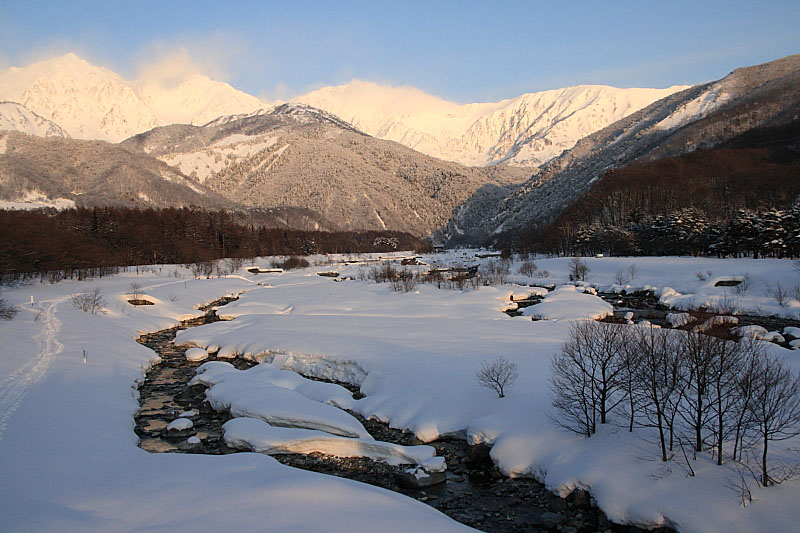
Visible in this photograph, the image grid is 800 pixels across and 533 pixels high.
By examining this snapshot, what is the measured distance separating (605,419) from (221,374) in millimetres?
16460

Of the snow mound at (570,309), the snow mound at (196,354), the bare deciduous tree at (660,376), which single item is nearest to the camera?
the bare deciduous tree at (660,376)

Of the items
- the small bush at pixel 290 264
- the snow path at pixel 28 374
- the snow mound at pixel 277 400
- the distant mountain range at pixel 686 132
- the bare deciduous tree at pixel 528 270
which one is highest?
the distant mountain range at pixel 686 132

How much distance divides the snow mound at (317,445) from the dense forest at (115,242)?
46905mm

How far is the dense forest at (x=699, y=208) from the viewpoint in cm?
5459

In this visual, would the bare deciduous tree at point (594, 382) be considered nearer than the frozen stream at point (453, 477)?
No

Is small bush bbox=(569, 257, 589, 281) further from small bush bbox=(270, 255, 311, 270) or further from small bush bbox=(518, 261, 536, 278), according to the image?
small bush bbox=(270, 255, 311, 270)

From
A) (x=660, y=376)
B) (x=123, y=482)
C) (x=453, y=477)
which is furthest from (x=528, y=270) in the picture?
(x=123, y=482)

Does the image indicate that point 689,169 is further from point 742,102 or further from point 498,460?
point 498,460

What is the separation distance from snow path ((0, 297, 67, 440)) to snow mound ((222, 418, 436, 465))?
664cm

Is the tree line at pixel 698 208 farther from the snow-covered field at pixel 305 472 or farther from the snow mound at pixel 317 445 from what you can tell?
the snow mound at pixel 317 445

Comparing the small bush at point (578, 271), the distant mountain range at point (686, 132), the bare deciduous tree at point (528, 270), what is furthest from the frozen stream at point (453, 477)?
the distant mountain range at point (686, 132)

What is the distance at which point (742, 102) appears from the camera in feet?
523

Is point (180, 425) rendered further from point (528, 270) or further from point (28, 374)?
point (528, 270)

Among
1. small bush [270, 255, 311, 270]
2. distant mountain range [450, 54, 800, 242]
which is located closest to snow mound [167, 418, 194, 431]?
small bush [270, 255, 311, 270]
